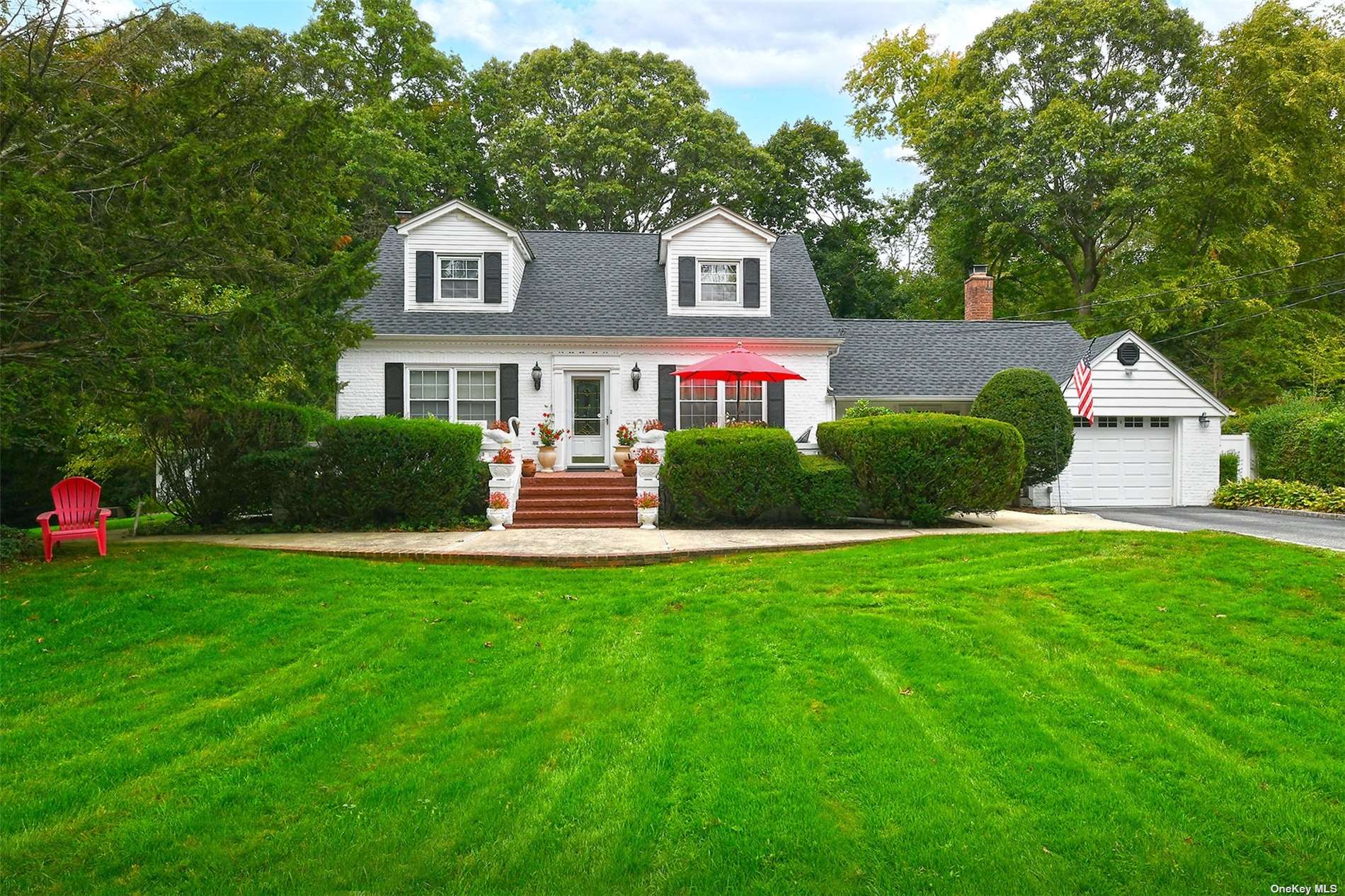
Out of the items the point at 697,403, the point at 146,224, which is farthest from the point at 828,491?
the point at 146,224

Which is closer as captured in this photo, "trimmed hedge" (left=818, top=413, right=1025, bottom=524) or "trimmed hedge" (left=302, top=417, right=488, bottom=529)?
"trimmed hedge" (left=302, top=417, right=488, bottom=529)

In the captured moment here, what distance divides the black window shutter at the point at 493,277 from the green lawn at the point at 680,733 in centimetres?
1014

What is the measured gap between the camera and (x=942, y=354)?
57.2 feet

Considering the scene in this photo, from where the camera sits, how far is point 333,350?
7.19m

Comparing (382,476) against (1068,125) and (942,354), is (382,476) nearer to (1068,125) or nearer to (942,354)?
(942,354)

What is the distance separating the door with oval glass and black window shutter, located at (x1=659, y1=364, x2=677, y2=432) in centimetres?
124

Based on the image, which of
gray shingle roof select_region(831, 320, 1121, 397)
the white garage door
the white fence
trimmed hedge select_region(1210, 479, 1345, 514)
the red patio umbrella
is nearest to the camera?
the red patio umbrella

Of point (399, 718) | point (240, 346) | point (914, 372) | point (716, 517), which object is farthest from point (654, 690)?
point (914, 372)

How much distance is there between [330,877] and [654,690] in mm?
1993

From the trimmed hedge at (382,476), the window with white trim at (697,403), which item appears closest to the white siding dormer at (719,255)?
the window with white trim at (697,403)

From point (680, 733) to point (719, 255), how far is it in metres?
13.6

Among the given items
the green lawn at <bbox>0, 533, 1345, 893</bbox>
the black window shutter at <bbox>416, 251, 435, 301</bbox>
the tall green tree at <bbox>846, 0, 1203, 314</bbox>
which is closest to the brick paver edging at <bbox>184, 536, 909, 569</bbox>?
the green lawn at <bbox>0, 533, 1345, 893</bbox>

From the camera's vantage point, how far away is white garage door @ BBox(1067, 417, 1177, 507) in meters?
15.6

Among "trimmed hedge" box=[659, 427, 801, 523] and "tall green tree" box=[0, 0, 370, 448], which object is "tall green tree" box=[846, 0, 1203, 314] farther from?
"tall green tree" box=[0, 0, 370, 448]
